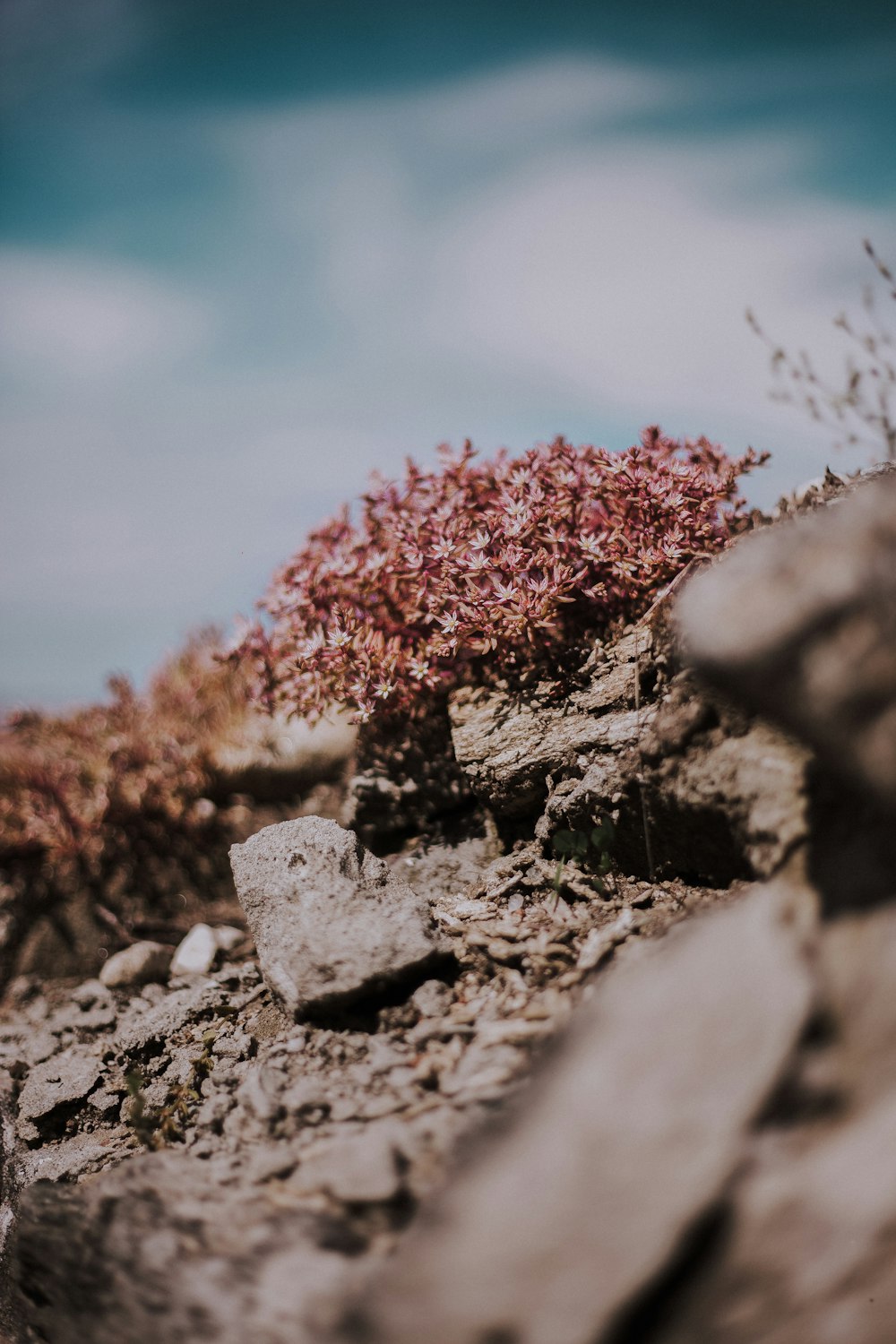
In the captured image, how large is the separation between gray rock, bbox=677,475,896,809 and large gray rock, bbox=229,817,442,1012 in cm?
186

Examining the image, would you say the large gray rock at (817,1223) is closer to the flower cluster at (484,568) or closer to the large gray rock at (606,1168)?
the large gray rock at (606,1168)

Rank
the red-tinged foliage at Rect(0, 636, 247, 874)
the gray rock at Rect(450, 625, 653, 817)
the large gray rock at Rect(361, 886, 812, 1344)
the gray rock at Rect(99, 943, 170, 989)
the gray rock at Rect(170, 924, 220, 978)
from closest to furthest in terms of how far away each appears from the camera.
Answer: the large gray rock at Rect(361, 886, 812, 1344) < the gray rock at Rect(450, 625, 653, 817) < the gray rock at Rect(170, 924, 220, 978) < the gray rock at Rect(99, 943, 170, 989) < the red-tinged foliage at Rect(0, 636, 247, 874)

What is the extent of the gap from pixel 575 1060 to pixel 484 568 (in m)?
2.48

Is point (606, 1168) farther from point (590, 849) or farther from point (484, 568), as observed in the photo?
point (484, 568)

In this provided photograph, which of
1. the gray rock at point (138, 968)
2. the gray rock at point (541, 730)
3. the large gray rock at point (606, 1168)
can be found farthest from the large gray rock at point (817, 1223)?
the gray rock at point (138, 968)

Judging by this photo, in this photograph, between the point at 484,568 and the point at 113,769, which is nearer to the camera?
the point at 484,568

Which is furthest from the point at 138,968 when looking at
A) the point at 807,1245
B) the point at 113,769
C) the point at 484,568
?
the point at 807,1245

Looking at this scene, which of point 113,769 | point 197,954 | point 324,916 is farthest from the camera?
point 113,769

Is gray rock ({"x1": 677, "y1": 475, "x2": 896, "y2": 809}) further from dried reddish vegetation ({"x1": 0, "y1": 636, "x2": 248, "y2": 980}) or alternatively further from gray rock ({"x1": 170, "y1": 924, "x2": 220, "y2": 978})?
dried reddish vegetation ({"x1": 0, "y1": 636, "x2": 248, "y2": 980})

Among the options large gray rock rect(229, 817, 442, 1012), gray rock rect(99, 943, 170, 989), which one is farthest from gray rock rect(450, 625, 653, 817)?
gray rock rect(99, 943, 170, 989)

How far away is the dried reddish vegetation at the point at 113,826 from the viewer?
256 inches

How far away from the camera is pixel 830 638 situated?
6.27 feet

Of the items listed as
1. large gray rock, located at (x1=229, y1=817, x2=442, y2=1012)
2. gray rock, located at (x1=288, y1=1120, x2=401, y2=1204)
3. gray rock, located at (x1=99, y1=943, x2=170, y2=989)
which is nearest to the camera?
gray rock, located at (x1=288, y1=1120, x2=401, y2=1204)

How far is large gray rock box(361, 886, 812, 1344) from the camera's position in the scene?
5.76 ft
